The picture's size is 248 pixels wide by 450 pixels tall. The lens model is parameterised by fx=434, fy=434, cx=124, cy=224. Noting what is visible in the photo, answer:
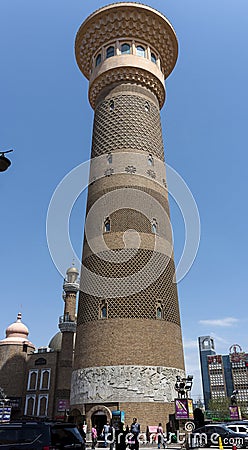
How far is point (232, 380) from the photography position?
4584 inches

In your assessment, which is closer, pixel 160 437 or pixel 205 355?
pixel 160 437

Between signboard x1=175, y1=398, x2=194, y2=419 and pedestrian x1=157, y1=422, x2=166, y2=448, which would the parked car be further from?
pedestrian x1=157, y1=422, x2=166, y2=448

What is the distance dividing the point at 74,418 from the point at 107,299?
6352mm

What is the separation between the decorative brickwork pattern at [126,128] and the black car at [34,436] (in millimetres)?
20772

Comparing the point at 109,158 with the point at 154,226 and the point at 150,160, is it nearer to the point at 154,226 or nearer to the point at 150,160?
the point at 150,160

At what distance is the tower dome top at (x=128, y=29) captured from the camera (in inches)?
1199

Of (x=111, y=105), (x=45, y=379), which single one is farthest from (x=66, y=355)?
(x=111, y=105)

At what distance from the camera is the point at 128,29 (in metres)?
30.6

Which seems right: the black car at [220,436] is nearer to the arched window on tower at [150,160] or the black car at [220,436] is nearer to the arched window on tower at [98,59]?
the arched window on tower at [150,160]

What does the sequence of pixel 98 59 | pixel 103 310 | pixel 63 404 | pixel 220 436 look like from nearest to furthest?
pixel 220 436, pixel 103 310, pixel 98 59, pixel 63 404

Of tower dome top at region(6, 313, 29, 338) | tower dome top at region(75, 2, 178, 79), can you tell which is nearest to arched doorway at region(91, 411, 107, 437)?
tower dome top at region(75, 2, 178, 79)

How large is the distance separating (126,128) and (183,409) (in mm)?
16918

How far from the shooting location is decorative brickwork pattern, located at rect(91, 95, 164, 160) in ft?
90.9

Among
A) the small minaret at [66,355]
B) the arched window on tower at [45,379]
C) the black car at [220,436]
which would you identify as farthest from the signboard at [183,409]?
the arched window on tower at [45,379]
